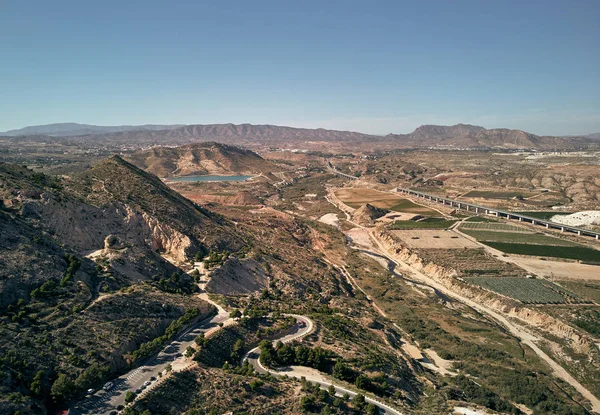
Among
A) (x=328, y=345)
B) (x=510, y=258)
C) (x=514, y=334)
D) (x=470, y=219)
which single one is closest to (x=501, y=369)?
(x=514, y=334)

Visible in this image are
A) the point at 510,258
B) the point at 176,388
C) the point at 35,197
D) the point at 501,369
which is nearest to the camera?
the point at 176,388

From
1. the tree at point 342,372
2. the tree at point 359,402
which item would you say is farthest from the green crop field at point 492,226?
the tree at point 359,402

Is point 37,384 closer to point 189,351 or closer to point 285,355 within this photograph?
point 189,351

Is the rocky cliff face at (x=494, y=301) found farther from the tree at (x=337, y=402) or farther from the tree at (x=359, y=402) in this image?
the tree at (x=337, y=402)

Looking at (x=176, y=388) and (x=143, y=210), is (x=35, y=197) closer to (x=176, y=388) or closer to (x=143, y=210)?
(x=143, y=210)

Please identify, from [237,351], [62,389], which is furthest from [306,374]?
[62,389]

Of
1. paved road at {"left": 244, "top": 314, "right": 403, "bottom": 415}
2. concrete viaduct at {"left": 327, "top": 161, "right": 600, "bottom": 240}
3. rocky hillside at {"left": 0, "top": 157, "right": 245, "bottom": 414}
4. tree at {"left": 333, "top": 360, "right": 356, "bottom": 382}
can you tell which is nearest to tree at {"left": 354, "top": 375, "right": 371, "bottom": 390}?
tree at {"left": 333, "top": 360, "right": 356, "bottom": 382}
